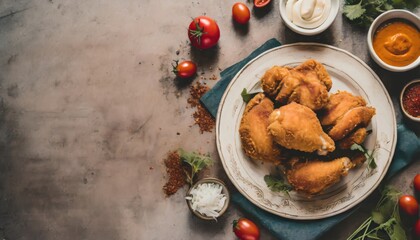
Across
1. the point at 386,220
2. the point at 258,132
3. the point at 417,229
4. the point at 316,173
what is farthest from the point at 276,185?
the point at 417,229

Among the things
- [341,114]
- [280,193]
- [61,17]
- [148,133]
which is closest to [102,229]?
[148,133]

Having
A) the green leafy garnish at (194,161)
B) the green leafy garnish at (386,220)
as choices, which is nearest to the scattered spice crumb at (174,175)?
the green leafy garnish at (194,161)

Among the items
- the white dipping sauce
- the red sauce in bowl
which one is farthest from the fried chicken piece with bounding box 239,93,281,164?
the red sauce in bowl

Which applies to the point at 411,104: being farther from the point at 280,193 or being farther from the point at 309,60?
the point at 280,193

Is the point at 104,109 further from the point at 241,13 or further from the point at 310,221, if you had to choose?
the point at 310,221

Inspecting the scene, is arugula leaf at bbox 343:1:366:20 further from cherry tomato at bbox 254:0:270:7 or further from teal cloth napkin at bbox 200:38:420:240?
teal cloth napkin at bbox 200:38:420:240

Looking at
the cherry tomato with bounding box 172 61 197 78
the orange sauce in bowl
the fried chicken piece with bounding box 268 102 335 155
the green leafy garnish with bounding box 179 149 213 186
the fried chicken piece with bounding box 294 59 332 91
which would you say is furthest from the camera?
the cherry tomato with bounding box 172 61 197 78

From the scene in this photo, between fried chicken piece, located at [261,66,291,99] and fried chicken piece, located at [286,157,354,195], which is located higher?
fried chicken piece, located at [261,66,291,99]
